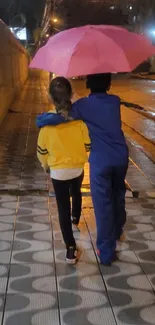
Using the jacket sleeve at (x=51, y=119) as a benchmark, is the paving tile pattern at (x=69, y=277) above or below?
below

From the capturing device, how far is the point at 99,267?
378 centimetres

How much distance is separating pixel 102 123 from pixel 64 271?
1.33 metres

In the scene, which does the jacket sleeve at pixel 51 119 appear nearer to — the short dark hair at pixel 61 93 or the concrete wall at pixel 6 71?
the short dark hair at pixel 61 93

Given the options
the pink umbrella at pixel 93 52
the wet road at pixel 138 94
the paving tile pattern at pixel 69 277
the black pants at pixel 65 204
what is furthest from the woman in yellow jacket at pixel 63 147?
the wet road at pixel 138 94

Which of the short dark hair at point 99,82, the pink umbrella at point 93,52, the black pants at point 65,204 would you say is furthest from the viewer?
the black pants at point 65,204

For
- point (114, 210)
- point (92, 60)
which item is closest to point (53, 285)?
point (114, 210)

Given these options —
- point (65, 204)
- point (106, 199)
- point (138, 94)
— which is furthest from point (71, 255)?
point (138, 94)

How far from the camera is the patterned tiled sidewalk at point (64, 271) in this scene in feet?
10.0

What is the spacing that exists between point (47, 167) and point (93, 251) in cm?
101

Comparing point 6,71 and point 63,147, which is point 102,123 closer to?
point 63,147

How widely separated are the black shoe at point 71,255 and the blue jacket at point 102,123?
84 cm

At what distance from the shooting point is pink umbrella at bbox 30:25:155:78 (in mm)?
3299

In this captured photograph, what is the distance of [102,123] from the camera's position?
3533 mm

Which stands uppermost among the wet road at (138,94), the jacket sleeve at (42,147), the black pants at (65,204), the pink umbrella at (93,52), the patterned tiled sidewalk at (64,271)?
the pink umbrella at (93,52)
